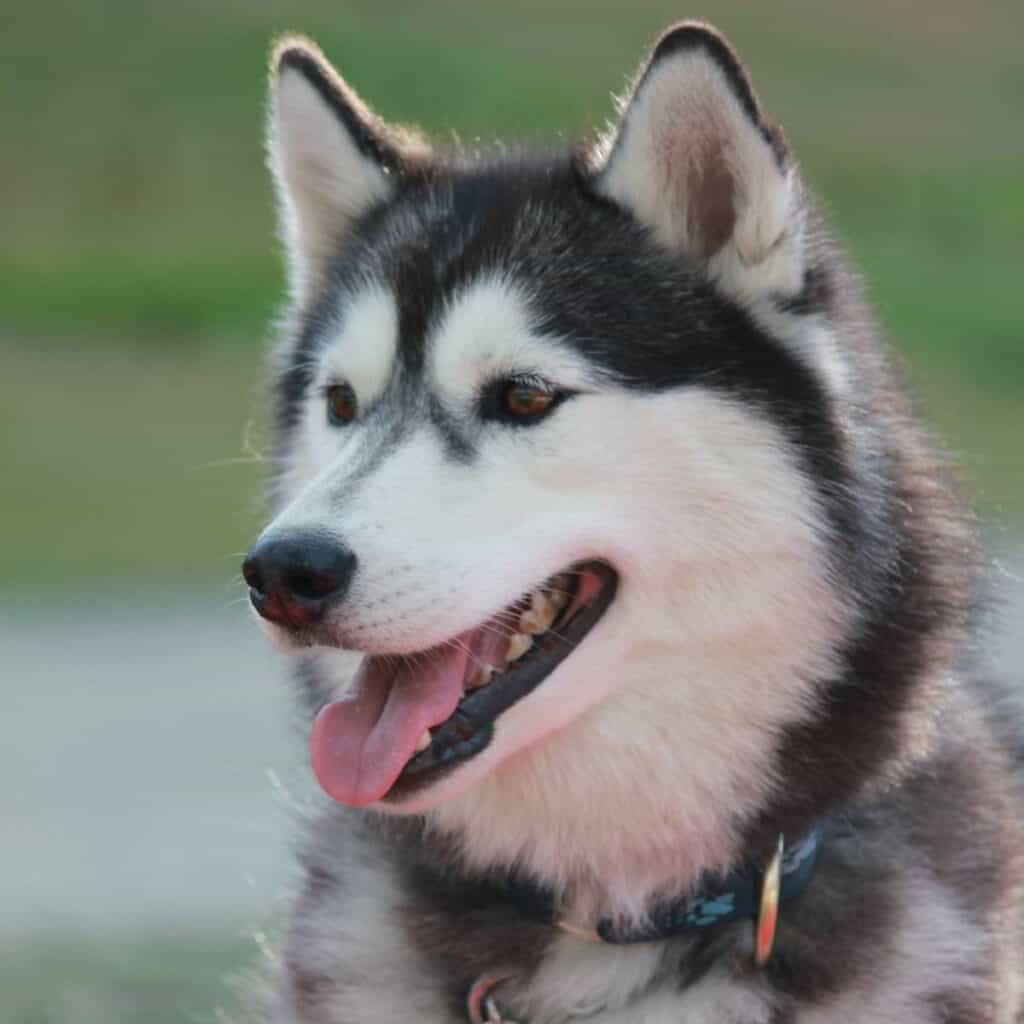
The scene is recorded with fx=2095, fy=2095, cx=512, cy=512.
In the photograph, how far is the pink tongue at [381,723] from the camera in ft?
9.64

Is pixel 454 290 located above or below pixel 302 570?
above

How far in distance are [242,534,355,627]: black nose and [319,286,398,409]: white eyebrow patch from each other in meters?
0.46

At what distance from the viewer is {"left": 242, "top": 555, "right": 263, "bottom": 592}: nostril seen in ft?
9.19

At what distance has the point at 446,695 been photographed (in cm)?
297

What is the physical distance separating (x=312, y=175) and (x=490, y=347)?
737 mm

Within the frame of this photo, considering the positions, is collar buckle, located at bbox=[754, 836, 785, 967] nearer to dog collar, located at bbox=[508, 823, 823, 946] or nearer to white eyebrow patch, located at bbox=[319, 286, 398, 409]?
dog collar, located at bbox=[508, 823, 823, 946]

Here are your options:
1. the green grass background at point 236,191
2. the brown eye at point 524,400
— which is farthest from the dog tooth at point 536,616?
the green grass background at point 236,191

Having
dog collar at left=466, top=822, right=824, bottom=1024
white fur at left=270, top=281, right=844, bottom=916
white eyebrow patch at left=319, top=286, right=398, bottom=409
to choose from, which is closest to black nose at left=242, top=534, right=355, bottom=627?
white fur at left=270, top=281, right=844, bottom=916

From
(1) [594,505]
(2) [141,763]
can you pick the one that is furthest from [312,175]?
(2) [141,763]

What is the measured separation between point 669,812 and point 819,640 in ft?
1.09

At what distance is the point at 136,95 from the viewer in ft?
57.6

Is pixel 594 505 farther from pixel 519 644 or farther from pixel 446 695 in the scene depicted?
pixel 446 695

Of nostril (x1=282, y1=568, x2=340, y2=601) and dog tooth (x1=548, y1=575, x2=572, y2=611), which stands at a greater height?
nostril (x1=282, y1=568, x2=340, y2=601)

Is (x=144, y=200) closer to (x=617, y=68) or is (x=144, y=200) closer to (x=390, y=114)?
(x=390, y=114)
